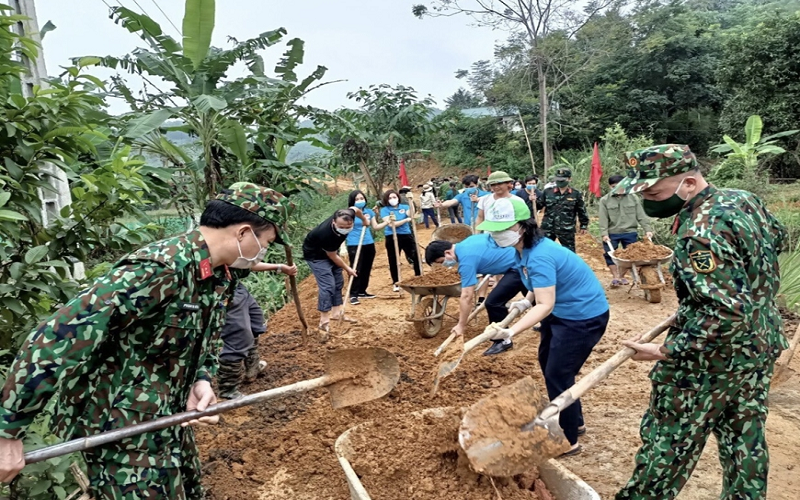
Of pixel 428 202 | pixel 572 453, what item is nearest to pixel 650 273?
pixel 572 453

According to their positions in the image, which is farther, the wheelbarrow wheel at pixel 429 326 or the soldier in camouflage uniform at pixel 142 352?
the wheelbarrow wheel at pixel 429 326

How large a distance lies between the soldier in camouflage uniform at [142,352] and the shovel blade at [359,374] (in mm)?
887

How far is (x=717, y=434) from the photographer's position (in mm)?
2365

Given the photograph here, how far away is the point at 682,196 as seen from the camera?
7.54ft

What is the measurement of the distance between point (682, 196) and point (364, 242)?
5867 millimetres

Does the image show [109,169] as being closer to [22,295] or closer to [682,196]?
[22,295]

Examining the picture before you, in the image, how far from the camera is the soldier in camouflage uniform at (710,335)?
2082 millimetres

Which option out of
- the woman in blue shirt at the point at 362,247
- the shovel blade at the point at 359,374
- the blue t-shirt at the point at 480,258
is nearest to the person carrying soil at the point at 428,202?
the woman in blue shirt at the point at 362,247

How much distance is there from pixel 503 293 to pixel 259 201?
11.8 feet

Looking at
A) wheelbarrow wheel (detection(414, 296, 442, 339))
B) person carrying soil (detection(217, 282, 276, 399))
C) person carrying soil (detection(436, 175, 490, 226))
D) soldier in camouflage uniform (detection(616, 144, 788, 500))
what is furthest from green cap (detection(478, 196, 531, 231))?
person carrying soil (detection(436, 175, 490, 226))

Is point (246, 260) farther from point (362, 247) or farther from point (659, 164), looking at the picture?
point (362, 247)

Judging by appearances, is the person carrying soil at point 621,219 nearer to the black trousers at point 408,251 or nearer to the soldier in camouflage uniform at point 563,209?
the soldier in camouflage uniform at point 563,209

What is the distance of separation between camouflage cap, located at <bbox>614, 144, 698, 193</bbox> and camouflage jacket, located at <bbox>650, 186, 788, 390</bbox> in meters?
0.16

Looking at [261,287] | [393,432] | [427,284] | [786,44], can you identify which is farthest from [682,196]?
[786,44]
